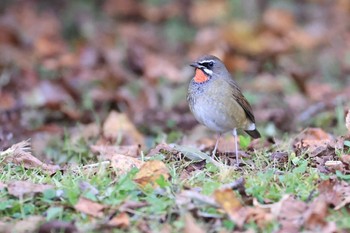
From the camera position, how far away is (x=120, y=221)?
5.09 metres

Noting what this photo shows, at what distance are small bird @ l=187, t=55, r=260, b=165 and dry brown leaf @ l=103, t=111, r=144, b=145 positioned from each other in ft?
3.86

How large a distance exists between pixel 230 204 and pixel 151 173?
781mm

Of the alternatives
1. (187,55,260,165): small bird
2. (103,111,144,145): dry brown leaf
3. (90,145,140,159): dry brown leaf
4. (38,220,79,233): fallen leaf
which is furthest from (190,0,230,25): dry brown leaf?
(38,220,79,233): fallen leaf

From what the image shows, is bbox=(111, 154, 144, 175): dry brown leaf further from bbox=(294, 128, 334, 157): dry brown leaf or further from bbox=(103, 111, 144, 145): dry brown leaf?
bbox=(103, 111, 144, 145): dry brown leaf

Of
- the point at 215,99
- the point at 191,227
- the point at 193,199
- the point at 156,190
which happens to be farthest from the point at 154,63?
the point at 191,227

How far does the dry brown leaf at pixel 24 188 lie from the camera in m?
5.46

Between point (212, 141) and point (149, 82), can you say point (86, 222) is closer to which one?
point (212, 141)

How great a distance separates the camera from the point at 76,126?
9.04m

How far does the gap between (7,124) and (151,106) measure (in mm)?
1936

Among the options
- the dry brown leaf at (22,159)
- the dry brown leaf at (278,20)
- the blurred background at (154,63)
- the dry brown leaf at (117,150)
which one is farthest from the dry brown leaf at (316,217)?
the dry brown leaf at (278,20)

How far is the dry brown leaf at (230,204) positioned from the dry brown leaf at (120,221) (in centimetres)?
59

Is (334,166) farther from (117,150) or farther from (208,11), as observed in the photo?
(208,11)

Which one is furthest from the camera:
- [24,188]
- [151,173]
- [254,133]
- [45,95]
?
[45,95]

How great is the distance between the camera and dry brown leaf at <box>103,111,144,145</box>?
27.0 ft
